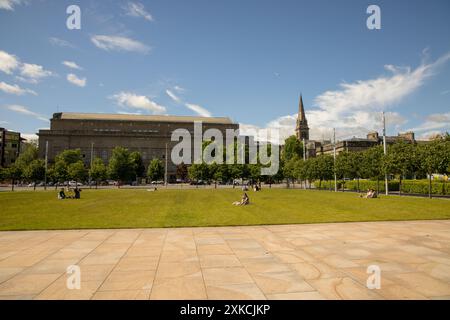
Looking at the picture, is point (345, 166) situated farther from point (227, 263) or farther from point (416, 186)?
point (227, 263)

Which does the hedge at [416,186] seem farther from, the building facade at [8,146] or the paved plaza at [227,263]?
the building facade at [8,146]

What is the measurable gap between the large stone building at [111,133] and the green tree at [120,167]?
31.9m

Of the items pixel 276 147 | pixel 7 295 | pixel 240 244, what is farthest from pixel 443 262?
pixel 276 147

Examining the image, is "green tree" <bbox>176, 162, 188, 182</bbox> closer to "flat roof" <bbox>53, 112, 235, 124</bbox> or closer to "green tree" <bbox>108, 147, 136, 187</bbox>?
"green tree" <bbox>108, 147, 136, 187</bbox>

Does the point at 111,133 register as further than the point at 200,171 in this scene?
Yes

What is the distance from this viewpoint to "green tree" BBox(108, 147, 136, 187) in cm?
7900

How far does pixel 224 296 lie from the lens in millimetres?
6262

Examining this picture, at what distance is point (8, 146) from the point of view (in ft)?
362

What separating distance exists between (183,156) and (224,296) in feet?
390

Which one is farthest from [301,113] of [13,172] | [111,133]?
[13,172]

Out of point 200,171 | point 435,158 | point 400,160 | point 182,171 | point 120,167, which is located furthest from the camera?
point 182,171

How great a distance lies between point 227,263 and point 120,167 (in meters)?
77.4

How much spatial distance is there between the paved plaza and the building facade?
394 feet
